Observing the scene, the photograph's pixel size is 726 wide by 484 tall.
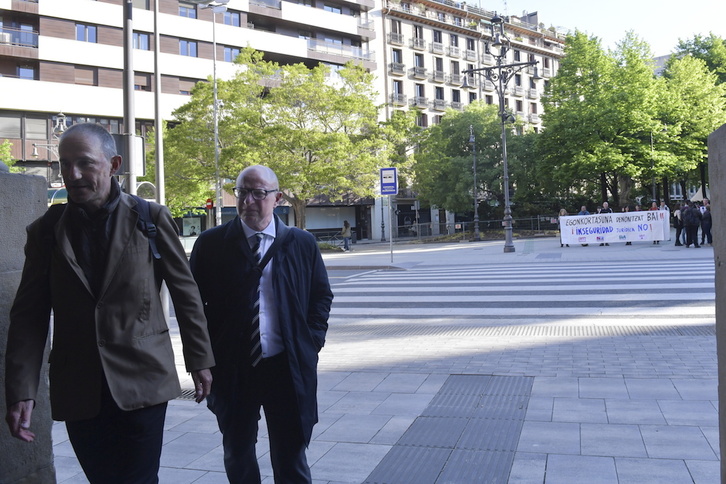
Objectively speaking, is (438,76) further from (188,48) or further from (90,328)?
(90,328)

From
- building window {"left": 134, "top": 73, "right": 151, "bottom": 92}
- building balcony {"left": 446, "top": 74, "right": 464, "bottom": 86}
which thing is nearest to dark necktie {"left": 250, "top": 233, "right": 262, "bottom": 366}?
building window {"left": 134, "top": 73, "right": 151, "bottom": 92}

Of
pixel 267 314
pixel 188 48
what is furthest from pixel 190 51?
pixel 267 314

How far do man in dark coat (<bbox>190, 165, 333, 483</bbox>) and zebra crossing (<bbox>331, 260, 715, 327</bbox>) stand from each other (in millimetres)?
6243

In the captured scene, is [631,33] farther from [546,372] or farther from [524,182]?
[546,372]

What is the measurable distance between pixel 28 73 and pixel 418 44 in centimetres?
3486

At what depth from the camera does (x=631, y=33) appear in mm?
43062

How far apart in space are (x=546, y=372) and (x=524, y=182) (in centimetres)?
4222

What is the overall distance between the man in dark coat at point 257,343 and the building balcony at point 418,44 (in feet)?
198

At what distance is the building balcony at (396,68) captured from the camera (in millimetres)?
58750

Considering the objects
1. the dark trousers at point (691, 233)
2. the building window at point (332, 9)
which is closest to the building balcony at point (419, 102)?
the building window at point (332, 9)

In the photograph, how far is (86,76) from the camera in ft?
132

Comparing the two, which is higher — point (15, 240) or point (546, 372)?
point (15, 240)

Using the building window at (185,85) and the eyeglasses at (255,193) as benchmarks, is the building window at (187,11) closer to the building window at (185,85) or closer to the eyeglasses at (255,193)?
the building window at (185,85)

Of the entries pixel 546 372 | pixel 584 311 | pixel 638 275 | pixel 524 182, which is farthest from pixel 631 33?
pixel 546 372
